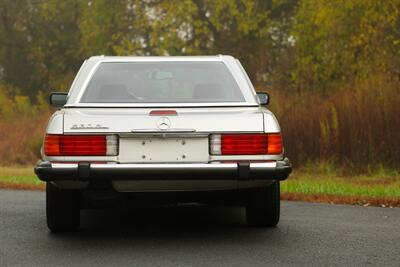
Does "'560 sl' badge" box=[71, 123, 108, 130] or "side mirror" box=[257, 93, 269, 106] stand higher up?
"side mirror" box=[257, 93, 269, 106]

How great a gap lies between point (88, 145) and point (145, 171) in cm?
48

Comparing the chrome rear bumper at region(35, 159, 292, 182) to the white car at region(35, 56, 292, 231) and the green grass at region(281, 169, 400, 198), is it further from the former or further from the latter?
the green grass at region(281, 169, 400, 198)

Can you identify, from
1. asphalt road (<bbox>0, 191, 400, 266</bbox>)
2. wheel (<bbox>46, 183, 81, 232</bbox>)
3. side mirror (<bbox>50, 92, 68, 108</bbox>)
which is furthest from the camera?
side mirror (<bbox>50, 92, 68, 108</bbox>)

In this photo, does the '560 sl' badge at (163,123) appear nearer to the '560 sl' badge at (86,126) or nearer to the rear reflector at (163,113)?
the rear reflector at (163,113)

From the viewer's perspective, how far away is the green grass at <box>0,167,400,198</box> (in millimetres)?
11500

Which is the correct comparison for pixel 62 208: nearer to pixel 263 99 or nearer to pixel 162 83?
pixel 162 83

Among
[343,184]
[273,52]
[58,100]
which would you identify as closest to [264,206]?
[58,100]

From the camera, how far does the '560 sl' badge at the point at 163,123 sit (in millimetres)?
6242

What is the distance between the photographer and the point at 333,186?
488 inches

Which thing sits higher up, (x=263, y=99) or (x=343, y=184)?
(x=263, y=99)

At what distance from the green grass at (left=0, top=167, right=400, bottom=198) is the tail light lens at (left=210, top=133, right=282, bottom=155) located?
4.82 m

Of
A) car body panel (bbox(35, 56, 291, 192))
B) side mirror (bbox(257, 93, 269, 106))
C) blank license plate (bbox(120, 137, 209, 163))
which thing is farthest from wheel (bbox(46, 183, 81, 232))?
side mirror (bbox(257, 93, 269, 106))

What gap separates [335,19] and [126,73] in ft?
59.8

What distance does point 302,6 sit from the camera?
2909 cm
